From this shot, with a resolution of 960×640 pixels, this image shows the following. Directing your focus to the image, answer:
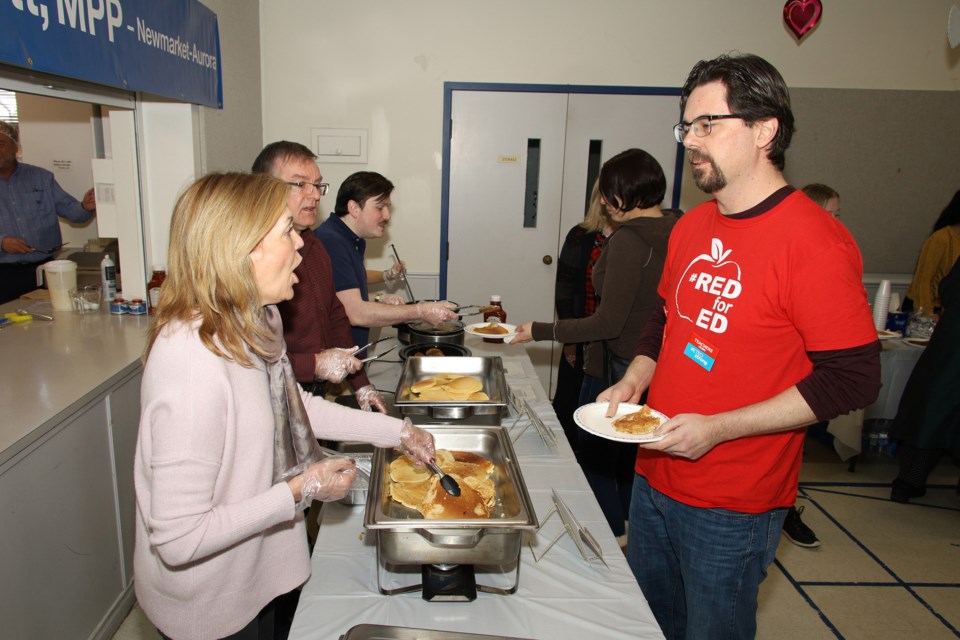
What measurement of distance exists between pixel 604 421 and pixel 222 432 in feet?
3.01

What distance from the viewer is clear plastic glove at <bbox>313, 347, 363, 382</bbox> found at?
74.3 inches

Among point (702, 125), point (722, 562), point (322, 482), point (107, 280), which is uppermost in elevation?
point (702, 125)

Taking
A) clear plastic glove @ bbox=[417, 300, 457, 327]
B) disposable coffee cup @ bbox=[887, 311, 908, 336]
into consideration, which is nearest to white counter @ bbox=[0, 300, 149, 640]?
clear plastic glove @ bbox=[417, 300, 457, 327]

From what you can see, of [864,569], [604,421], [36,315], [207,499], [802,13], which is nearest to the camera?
[207,499]

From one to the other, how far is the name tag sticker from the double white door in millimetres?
2965

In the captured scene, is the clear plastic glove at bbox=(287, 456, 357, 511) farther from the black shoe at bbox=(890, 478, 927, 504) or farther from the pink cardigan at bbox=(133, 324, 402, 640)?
A: the black shoe at bbox=(890, 478, 927, 504)

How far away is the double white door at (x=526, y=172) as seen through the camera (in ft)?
13.8

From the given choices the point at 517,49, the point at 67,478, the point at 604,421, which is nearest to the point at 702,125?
the point at 604,421

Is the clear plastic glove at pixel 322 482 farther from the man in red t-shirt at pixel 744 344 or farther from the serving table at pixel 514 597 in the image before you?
the man in red t-shirt at pixel 744 344

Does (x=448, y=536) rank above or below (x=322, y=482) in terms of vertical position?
below

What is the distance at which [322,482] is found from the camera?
1151 millimetres

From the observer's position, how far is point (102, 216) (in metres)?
2.92

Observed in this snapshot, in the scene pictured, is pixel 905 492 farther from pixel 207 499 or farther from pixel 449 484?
pixel 207 499

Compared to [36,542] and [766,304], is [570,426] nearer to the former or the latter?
[766,304]
